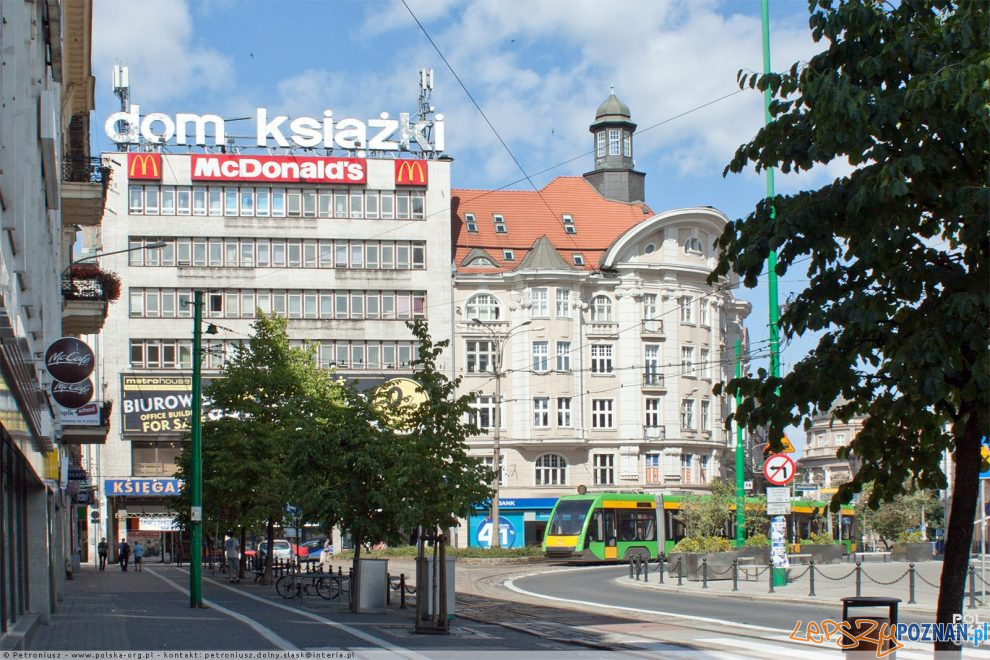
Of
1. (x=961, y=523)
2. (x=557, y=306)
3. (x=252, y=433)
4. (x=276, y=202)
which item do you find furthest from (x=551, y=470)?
(x=961, y=523)

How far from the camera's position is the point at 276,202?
7088 cm

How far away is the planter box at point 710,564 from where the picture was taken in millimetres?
37969

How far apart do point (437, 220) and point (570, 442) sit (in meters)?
14.0

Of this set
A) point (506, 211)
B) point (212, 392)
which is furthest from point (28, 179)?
point (506, 211)

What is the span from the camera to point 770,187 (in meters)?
32.9

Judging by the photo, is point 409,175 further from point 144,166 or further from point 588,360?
point 588,360

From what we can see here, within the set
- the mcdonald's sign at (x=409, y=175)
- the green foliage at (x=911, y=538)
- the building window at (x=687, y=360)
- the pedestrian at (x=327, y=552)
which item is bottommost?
the pedestrian at (x=327, y=552)

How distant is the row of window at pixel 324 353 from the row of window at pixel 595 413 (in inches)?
209

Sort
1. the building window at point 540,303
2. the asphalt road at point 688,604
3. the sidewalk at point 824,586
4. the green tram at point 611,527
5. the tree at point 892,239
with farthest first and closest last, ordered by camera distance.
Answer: the building window at point 540,303
the green tram at point 611,527
the sidewalk at point 824,586
the asphalt road at point 688,604
the tree at point 892,239

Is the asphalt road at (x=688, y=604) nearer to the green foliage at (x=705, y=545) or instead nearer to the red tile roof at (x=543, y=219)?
the green foliage at (x=705, y=545)

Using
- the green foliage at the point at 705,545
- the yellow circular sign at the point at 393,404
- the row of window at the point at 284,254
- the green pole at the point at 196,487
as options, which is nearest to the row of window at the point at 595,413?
the row of window at the point at 284,254

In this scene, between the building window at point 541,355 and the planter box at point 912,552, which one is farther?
the building window at point 541,355

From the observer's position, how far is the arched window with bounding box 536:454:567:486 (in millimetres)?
72688

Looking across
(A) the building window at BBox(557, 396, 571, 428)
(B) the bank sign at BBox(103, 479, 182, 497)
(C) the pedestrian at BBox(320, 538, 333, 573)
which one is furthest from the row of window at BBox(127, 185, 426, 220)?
(C) the pedestrian at BBox(320, 538, 333, 573)
